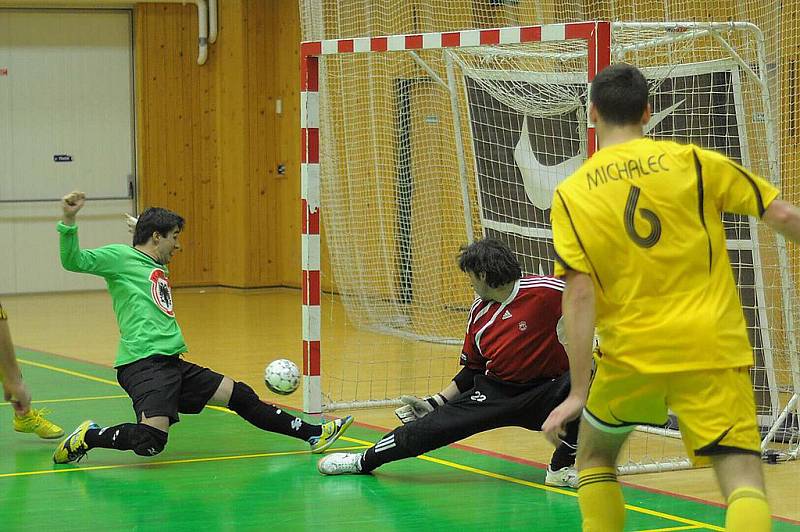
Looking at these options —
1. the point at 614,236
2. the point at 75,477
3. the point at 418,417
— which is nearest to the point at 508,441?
the point at 418,417

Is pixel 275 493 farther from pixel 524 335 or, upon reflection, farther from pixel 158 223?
pixel 158 223

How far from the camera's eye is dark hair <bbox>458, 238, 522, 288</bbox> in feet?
20.9

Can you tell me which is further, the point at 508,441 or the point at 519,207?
the point at 519,207

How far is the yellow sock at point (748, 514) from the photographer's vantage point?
370cm

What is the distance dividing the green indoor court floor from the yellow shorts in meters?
1.79

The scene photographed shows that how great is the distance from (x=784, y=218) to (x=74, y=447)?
439 centimetres

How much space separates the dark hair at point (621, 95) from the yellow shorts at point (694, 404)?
2.48ft

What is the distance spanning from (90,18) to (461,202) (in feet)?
26.0

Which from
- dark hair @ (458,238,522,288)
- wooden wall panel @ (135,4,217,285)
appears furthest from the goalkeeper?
wooden wall panel @ (135,4,217,285)

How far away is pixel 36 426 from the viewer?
7652 mm

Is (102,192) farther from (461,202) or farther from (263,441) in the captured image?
(263,441)

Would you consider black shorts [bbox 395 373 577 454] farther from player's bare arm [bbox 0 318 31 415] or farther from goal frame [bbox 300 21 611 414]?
player's bare arm [bbox 0 318 31 415]

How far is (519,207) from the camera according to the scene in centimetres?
1054

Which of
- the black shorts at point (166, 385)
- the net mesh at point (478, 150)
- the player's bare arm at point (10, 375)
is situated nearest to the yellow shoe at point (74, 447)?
the black shorts at point (166, 385)
